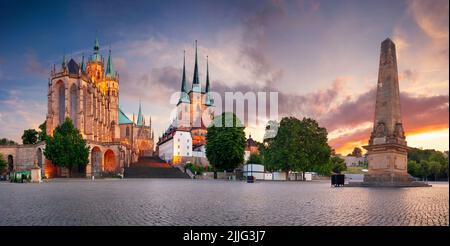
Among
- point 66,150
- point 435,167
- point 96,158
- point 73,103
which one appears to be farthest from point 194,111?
point 435,167

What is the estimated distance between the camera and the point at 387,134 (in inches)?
1230

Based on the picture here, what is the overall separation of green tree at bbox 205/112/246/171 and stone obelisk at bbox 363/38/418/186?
119ft

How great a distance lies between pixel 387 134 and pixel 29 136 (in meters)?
97.8

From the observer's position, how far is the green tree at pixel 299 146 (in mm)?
62312

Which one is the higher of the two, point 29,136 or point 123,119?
point 123,119

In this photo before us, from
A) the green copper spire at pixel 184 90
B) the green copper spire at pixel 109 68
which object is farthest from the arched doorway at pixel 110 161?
the green copper spire at pixel 184 90

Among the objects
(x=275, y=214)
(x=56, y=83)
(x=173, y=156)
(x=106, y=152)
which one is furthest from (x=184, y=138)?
(x=275, y=214)

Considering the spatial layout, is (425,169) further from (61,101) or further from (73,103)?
(61,101)

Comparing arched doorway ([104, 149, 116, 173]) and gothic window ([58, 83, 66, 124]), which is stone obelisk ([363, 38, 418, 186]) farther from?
gothic window ([58, 83, 66, 124])

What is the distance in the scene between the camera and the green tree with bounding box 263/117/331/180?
62.3m

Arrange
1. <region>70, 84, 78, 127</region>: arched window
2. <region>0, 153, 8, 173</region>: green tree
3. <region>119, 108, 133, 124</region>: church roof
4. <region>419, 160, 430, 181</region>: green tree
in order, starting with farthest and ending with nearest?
<region>119, 108, 133, 124</region>: church roof → <region>70, 84, 78, 127</region>: arched window → <region>419, 160, 430, 181</region>: green tree → <region>0, 153, 8, 173</region>: green tree

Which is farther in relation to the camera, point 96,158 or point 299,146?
point 96,158

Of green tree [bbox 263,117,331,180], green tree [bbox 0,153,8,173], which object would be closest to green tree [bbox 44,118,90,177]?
green tree [bbox 0,153,8,173]

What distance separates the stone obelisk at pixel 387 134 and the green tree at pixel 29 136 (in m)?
95.0
